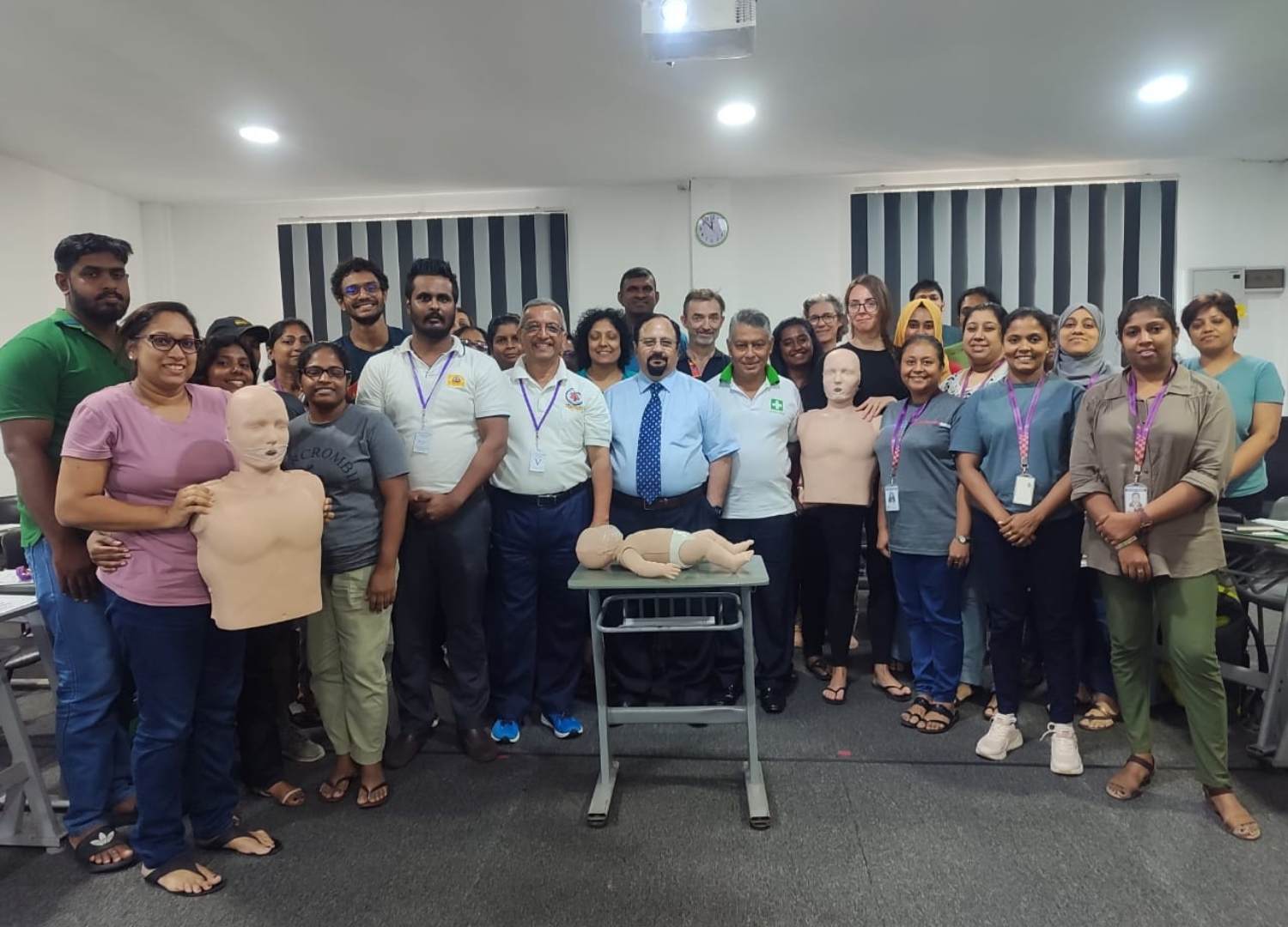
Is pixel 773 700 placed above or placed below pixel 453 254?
below

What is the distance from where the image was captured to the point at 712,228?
5977 mm

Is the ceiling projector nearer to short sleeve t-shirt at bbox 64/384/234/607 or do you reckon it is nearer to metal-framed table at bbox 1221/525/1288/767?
short sleeve t-shirt at bbox 64/384/234/607

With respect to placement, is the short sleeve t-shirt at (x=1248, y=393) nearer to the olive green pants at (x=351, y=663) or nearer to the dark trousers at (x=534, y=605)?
the dark trousers at (x=534, y=605)

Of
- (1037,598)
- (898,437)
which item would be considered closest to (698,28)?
(898,437)

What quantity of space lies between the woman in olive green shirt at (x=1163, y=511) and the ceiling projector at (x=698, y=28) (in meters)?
1.72

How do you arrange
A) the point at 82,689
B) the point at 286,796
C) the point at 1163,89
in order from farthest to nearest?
the point at 1163,89, the point at 286,796, the point at 82,689

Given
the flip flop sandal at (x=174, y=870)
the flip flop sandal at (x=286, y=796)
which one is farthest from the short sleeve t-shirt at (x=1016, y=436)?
the flip flop sandal at (x=174, y=870)

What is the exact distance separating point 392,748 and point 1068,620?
2.36 metres

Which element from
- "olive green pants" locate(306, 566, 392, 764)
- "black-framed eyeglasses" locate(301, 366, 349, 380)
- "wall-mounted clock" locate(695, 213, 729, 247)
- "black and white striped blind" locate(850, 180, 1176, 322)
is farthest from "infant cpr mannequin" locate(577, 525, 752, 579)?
"black and white striped blind" locate(850, 180, 1176, 322)

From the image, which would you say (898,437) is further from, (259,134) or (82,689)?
(259,134)

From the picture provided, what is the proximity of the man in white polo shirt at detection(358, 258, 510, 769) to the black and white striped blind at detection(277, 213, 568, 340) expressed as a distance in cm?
374

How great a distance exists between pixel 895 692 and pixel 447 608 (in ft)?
6.11

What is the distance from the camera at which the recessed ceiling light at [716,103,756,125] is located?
14.2 ft

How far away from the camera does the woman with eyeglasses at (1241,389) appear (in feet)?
8.93
